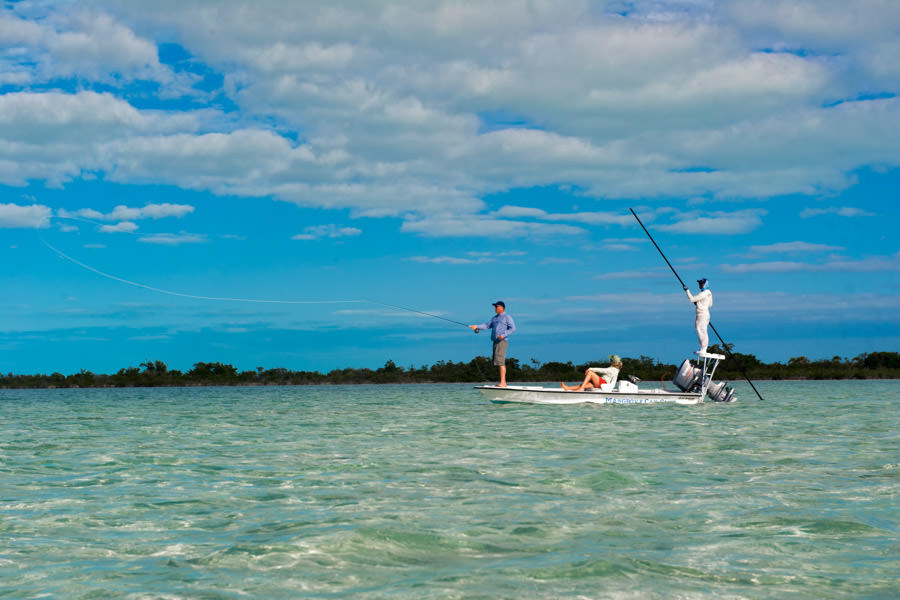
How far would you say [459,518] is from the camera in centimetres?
654

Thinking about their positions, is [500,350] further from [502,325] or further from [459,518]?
[459,518]

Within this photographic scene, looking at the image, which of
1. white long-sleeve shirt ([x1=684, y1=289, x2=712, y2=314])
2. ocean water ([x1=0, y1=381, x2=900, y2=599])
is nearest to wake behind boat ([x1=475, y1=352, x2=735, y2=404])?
white long-sleeve shirt ([x1=684, y1=289, x2=712, y2=314])

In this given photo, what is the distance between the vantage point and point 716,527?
20.2ft

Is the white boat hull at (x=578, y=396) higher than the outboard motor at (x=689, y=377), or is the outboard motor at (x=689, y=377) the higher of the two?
the outboard motor at (x=689, y=377)

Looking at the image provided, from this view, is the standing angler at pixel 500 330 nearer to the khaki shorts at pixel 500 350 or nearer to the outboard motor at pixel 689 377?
the khaki shorts at pixel 500 350

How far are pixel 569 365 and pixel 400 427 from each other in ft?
210

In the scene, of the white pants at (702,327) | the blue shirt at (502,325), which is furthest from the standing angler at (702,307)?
the blue shirt at (502,325)

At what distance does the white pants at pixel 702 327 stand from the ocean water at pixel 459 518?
8310mm

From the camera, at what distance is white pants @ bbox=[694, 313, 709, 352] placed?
2164cm

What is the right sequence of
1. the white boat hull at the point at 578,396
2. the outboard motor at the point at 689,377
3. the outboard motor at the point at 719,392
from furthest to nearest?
the outboard motor at the point at 719,392
the outboard motor at the point at 689,377
the white boat hull at the point at 578,396

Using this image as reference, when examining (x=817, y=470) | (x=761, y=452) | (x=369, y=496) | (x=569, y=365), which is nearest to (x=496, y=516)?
(x=369, y=496)

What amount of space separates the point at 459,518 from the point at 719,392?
18.3m

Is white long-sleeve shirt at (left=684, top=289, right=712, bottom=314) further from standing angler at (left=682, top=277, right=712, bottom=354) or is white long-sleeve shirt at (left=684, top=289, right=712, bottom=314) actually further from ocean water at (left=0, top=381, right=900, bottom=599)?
ocean water at (left=0, top=381, right=900, bottom=599)

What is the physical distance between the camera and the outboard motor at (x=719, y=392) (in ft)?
75.2
